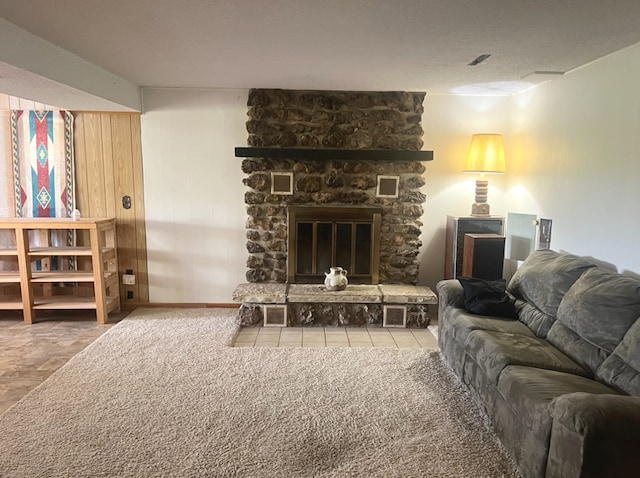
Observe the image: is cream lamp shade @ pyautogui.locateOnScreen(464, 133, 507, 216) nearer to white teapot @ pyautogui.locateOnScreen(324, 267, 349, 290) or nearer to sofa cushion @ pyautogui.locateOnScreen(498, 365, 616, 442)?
white teapot @ pyautogui.locateOnScreen(324, 267, 349, 290)

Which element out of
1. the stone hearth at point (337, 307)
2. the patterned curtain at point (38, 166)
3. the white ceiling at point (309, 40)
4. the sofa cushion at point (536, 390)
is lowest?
the stone hearth at point (337, 307)

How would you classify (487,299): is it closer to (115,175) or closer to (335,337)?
(335,337)

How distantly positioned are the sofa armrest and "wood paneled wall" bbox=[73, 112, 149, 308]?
4.23 meters

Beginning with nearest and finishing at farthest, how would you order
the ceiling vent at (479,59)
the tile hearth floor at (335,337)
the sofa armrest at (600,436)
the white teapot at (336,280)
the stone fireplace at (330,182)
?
the sofa armrest at (600,436) < the ceiling vent at (479,59) < the tile hearth floor at (335,337) < the white teapot at (336,280) < the stone fireplace at (330,182)

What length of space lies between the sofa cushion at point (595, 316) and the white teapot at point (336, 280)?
1.96 meters

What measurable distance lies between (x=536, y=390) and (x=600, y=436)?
41 centimetres

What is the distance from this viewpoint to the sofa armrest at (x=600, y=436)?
168 cm

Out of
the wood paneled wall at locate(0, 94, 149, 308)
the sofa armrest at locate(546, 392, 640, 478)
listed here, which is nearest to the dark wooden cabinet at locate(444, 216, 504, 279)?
the sofa armrest at locate(546, 392, 640, 478)

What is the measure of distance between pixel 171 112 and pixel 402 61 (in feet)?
8.21

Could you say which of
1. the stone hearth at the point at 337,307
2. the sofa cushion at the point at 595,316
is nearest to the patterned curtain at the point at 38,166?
the stone hearth at the point at 337,307

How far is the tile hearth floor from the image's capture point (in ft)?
12.7

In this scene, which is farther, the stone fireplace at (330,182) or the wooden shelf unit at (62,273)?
the stone fireplace at (330,182)

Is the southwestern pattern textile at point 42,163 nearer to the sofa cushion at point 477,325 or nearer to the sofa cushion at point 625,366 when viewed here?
the sofa cushion at point 477,325

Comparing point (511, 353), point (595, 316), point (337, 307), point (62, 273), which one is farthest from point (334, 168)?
point (62, 273)
